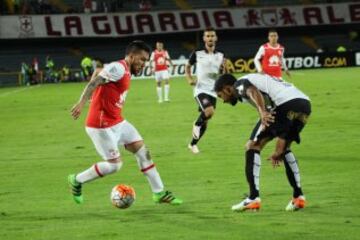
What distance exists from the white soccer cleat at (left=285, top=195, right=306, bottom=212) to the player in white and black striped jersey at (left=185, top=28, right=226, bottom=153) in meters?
7.15

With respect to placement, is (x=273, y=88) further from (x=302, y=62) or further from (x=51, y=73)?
(x=51, y=73)

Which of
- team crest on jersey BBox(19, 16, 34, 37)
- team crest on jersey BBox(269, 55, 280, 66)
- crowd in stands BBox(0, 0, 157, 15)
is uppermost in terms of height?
crowd in stands BBox(0, 0, 157, 15)

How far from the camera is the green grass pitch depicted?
30.5ft

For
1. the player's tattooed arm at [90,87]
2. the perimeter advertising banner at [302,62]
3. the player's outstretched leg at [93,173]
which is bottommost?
the perimeter advertising banner at [302,62]

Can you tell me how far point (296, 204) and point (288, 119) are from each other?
1092 mm

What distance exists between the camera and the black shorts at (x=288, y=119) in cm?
999

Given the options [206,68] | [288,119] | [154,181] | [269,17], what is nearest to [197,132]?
[206,68]

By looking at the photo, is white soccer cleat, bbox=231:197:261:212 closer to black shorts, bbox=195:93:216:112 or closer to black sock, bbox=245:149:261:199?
black sock, bbox=245:149:261:199

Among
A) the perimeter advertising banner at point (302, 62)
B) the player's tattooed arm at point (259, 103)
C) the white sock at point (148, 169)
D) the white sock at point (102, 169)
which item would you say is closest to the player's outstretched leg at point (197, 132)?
the white sock at point (148, 169)

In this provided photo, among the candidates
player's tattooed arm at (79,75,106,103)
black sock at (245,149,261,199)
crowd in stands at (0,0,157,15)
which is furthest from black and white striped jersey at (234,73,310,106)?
crowd in stands at (0,0,157,15)

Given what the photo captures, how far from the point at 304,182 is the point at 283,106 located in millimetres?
2883

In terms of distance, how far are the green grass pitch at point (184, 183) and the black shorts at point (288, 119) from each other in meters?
1.00

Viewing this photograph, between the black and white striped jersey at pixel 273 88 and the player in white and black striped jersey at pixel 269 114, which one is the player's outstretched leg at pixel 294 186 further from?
the black and white striped jersey at pixel 273 88

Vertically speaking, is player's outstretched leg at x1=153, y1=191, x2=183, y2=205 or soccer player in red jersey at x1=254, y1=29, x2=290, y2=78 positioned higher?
soccer player in red jersey at x1=254, y1=29, x2=290, y2=78
